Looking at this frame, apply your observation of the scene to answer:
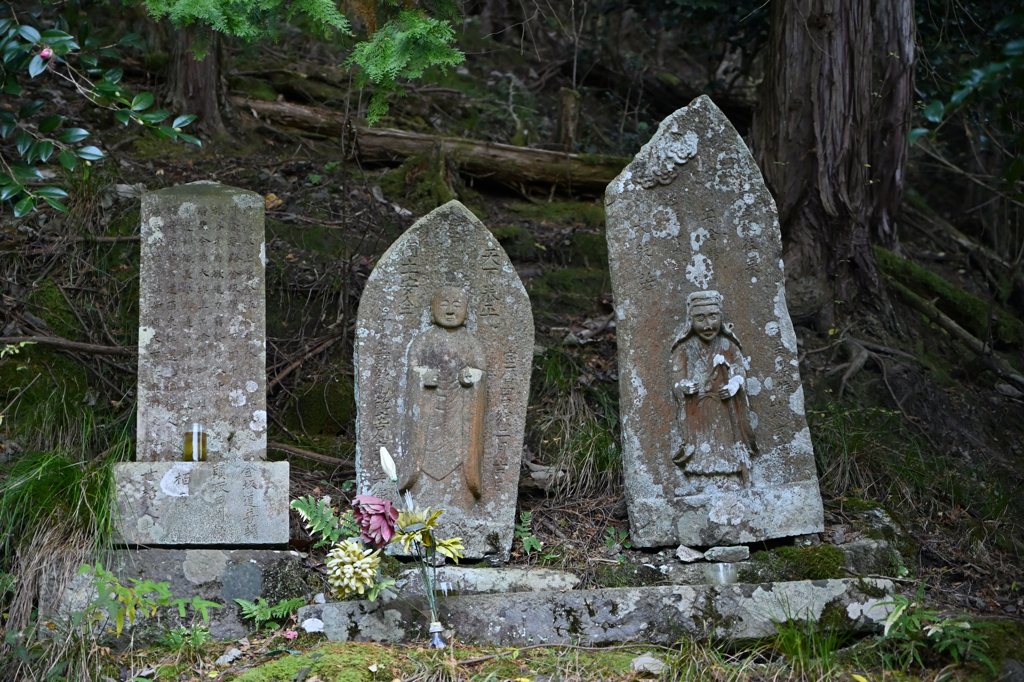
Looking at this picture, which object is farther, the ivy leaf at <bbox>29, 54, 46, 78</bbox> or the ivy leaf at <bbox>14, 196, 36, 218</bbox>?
the ivy leaf at <bbox>14, 196, 36, 218</bbox>

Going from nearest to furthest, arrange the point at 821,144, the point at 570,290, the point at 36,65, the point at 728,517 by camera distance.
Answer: the point at 36,65 → the point at 728,517 → the point at 821,144 → the point at 570,290

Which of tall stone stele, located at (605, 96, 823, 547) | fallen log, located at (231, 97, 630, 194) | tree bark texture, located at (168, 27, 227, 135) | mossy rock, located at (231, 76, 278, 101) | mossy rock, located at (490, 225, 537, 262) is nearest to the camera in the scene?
tall stone stele, located at (605, 96, 823, 547)

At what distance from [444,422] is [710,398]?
49.0 inches

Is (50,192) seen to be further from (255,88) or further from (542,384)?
(255,88)

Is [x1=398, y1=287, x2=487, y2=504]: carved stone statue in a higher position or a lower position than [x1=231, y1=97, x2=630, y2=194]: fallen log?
lower

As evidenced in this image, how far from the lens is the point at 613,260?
4629mm

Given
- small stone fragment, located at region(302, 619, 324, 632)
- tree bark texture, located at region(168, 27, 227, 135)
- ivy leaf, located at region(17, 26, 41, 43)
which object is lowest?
small stone fragment, located at region(302, 619, 324, 632)

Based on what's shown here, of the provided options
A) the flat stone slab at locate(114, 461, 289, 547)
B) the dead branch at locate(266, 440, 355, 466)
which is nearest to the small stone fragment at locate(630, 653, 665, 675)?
the flat stone slab at locate(114, 461, 289, 547)

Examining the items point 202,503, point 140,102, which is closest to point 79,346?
point 202,503

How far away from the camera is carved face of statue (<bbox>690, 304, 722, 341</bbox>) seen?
4.51m

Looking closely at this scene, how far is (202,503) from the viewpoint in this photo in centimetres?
428

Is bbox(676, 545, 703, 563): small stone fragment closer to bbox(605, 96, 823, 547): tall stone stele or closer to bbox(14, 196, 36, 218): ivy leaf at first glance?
bbox(605, 96, 823, 547): tall stone stele

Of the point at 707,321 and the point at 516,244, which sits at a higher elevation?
the point at 516,244

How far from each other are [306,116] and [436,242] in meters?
3.58
